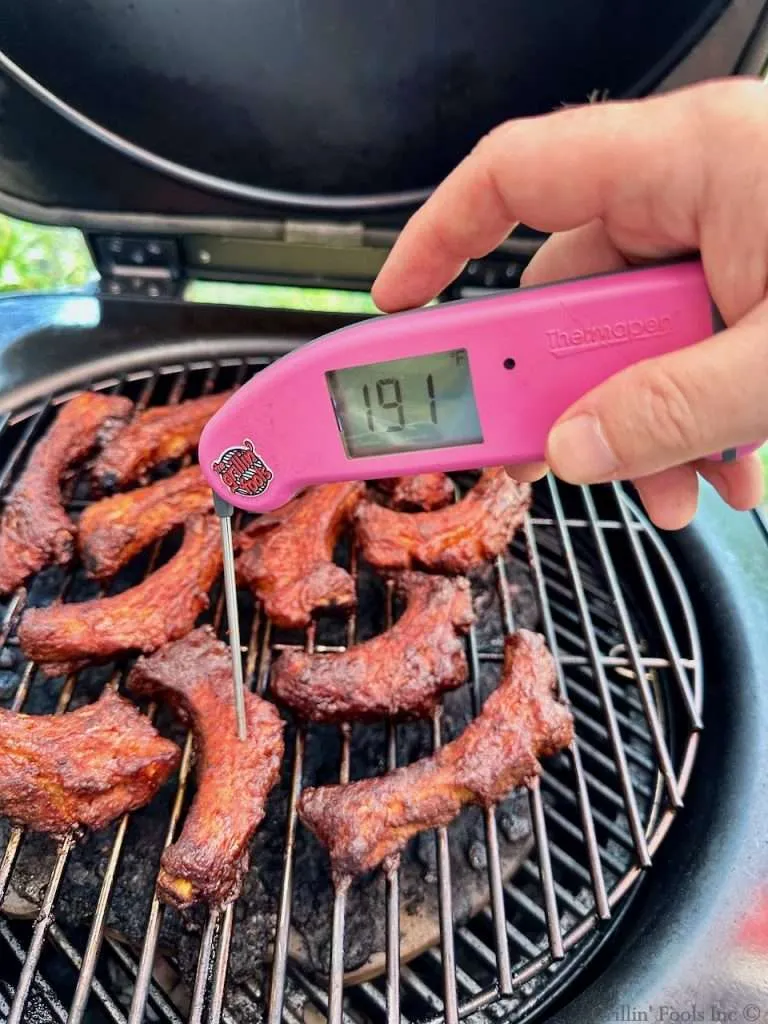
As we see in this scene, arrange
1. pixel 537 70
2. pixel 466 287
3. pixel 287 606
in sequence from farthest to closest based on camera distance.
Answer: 1. pixel 466 287
2. pixel 537 70
3. pixel 287 606

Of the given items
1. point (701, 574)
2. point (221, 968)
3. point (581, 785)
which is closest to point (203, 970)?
point (221, 968)

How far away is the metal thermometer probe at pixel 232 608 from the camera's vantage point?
1.13 m

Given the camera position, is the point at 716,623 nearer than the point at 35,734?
No

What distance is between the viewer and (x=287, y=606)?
1.43 m

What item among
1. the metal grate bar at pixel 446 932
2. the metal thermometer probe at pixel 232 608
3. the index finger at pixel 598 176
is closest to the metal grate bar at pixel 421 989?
the metal grate bar at pixel 446 932

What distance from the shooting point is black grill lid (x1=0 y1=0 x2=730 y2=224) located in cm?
147

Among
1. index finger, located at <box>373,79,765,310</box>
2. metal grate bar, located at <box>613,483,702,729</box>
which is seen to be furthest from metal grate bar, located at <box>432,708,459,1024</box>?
index finger, located at <box>373,79,765,310</box>

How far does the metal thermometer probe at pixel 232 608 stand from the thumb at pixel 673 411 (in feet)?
1.58

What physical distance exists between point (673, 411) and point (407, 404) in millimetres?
313

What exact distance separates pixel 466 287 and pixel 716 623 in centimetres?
89

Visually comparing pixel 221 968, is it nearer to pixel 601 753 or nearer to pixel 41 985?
pixel 41 985

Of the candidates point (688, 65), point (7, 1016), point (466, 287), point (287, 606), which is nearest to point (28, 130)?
point (466, 287)

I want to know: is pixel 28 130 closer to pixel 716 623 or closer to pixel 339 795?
pixel 339 795

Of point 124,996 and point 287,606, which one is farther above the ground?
point 287,606
